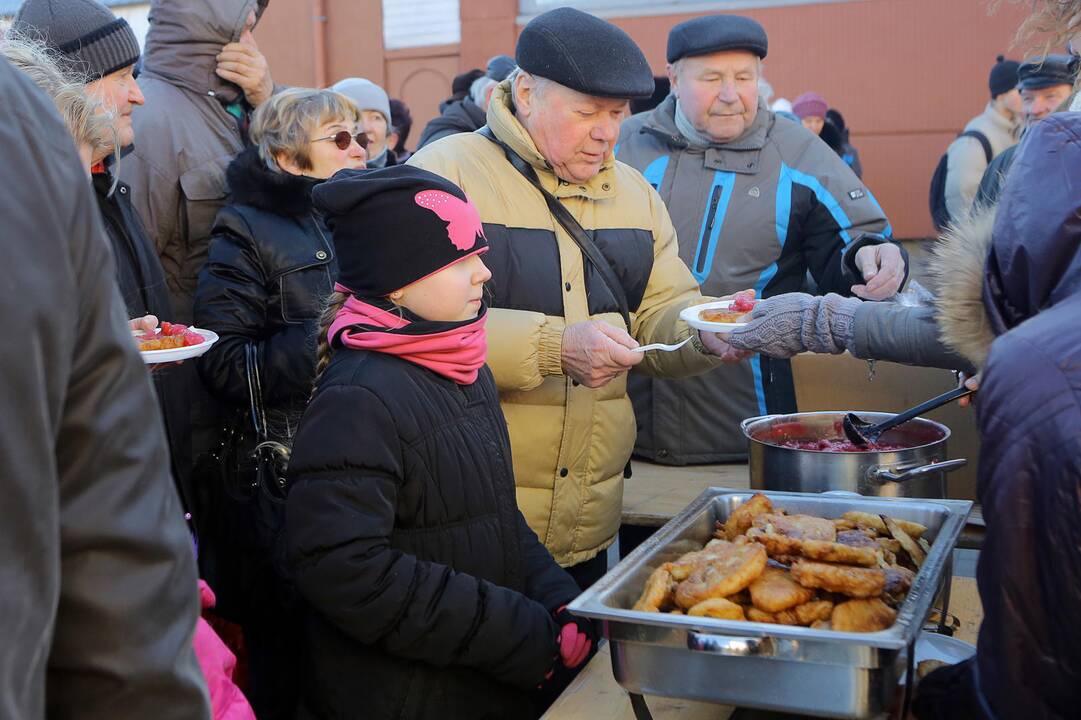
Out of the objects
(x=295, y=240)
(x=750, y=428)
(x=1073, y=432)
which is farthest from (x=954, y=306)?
(x=295, y=240)

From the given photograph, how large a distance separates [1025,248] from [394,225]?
1.12m

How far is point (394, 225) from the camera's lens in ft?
6.72

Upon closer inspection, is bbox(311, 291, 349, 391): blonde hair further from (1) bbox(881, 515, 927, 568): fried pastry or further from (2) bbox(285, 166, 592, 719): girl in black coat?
(1) bbox(881, 515, 927, 568): fried pastry

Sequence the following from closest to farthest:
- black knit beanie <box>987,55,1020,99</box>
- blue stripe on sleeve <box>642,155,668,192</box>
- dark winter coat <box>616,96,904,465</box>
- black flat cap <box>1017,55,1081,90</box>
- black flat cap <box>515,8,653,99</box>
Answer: black flat cap <box>515,8,653,99</box> → dark winter coat <box>616,96,904,465</box> → blue stripe on sleeve <box>642,155,668,192</box> → black flat cap <box>1017,55,1081,90</box> → black knit beanie <box>987,55,1020,99</box>

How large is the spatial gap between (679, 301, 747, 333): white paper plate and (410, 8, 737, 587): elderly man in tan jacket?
0.26 ft

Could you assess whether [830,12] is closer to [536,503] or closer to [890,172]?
[890,172]

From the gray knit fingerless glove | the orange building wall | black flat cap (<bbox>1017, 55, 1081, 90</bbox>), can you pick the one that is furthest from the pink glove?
the orange building wall

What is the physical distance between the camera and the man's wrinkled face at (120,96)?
9.33 feet

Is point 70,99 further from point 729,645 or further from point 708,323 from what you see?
point 729,645

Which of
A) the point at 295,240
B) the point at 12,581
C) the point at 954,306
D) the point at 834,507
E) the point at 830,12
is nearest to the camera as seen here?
the point at 12,581

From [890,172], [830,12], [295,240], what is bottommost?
[890,172]

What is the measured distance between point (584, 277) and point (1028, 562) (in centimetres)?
155

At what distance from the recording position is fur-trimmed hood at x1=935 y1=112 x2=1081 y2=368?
1.33m

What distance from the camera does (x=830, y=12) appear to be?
33.7 ft
